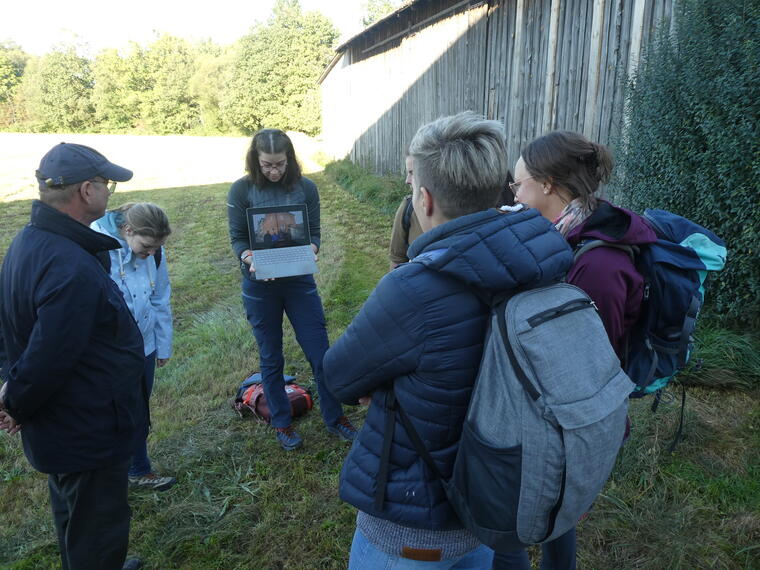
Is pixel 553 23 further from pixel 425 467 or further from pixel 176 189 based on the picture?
pixel 176 189

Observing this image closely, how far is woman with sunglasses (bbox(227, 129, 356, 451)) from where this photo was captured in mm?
3537

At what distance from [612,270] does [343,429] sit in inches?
104

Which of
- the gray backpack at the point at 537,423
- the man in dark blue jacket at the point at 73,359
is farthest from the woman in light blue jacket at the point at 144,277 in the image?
the gray backpack at the point at 537,423

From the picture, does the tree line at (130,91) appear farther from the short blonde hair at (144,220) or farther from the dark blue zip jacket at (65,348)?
the dark blue zip jacket at (65,348)

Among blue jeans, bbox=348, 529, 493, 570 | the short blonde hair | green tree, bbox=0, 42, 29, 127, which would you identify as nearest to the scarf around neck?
blue jeans, bbox=348, 529, 493, 570

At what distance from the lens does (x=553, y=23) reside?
252 inches

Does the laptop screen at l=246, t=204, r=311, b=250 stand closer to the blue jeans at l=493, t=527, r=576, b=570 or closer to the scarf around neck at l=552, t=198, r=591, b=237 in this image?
the scarf around neck at l=552, t=198, r=591, b=237

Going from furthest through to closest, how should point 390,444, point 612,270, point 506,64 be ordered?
point 506,64
point 612,270
point 390,444

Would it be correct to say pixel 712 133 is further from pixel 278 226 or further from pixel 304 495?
pixel 304 495

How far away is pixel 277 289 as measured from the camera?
3670 mm

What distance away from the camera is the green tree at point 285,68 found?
40125 millimetres

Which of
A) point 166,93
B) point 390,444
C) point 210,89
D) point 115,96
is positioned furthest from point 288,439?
point 115,96

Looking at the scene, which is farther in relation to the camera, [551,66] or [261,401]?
[551,66]

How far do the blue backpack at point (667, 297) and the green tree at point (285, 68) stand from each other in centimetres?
3965
